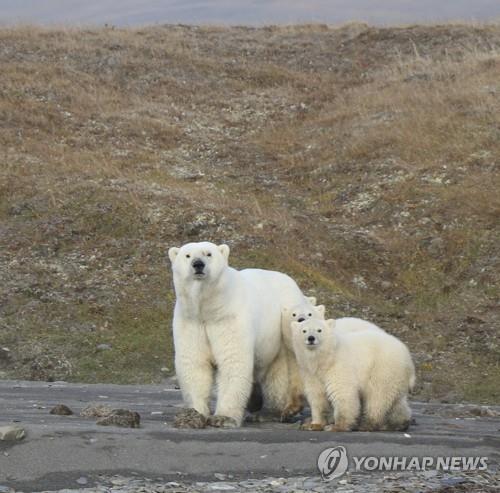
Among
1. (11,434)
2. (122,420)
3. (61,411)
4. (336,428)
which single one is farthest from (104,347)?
(11,434)

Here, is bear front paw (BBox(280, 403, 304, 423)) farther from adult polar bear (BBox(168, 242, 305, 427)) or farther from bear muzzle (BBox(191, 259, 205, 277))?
bear muzzle (BBox(191, 259, 205, 277))

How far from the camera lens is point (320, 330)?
1042 centimetres


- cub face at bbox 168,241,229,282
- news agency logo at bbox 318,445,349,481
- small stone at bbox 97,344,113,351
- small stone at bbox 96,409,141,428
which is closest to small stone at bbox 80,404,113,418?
small stone at bbox 96,409,141,428

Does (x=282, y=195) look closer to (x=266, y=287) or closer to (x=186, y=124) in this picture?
(x=186, y=124)

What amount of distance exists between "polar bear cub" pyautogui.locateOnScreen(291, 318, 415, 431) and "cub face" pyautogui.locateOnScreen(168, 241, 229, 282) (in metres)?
0.99

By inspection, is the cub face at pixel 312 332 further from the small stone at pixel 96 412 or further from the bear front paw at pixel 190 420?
the small stone at pixel 96 412

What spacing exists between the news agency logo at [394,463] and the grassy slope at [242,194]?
286 inches

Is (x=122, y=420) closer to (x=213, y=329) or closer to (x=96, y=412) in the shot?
(x=96, y=412)

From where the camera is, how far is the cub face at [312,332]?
33.8 feet

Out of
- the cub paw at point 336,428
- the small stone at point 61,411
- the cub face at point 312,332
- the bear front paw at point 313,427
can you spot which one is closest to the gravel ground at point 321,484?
the cub paw at point 336,428

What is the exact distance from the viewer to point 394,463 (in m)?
8.51

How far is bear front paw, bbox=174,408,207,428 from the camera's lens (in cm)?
959

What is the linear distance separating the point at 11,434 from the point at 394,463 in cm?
288

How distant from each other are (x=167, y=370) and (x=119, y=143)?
13007mm
